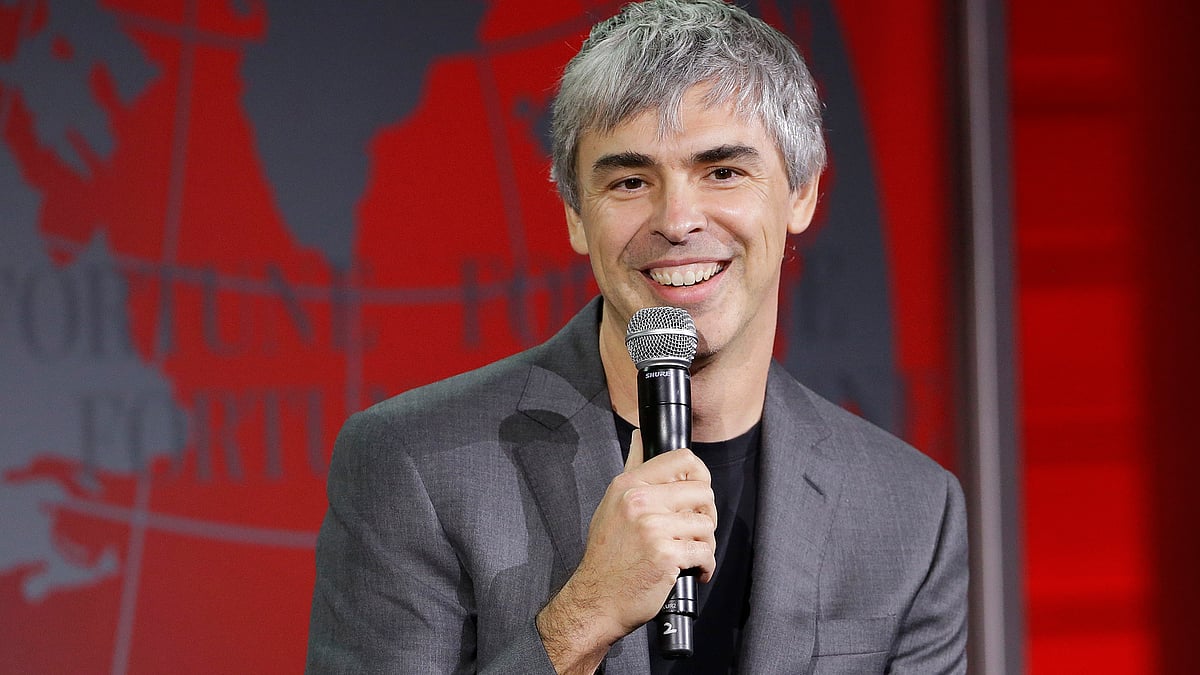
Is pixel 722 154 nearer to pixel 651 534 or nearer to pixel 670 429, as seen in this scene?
pixel 670 429

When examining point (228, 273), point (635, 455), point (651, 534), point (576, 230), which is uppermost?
point (228, 273)

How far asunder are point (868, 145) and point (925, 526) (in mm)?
1481

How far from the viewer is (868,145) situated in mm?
3305

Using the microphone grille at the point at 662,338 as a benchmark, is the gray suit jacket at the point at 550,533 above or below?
below

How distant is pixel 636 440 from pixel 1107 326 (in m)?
2.33

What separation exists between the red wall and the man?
144 cm

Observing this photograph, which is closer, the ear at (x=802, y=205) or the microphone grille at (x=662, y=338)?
the microphone grille at (x=662, y=338)

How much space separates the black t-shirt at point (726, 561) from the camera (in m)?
1.91

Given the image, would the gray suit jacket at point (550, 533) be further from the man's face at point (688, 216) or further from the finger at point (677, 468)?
the finger at point (677, 468)

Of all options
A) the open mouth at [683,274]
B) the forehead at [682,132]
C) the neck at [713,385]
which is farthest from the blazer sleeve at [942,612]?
the forehead at [682,132]

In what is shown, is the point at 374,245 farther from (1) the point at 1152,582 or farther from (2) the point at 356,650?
(1) the point at 1152,582

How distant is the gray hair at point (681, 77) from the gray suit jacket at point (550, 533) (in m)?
0.36

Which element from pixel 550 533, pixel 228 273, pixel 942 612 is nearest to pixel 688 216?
pixel 550 533

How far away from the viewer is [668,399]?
1527 mm
